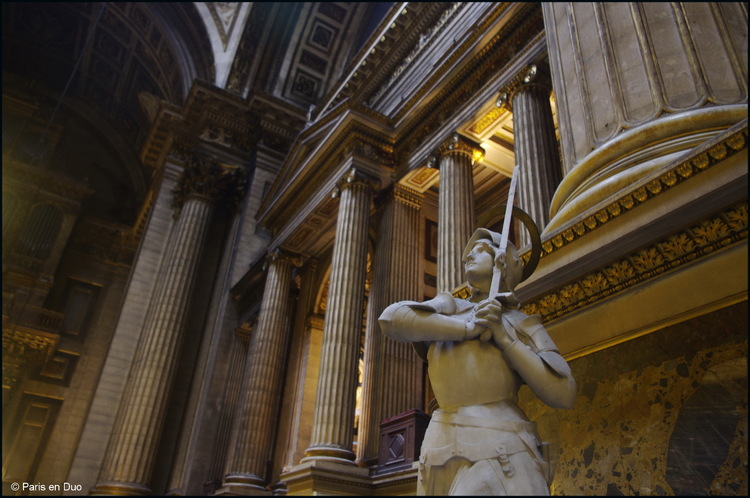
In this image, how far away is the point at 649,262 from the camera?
2406 mm

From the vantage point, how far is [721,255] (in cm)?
218

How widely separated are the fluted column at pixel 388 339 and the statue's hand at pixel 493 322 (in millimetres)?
7646

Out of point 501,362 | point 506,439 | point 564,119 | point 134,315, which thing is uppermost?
point 134,315

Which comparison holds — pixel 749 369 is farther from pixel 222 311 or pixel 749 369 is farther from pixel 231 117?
pixel 231 117

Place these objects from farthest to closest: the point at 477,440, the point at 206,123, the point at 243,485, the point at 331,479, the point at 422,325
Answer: the point at 206,123, the point at 243,485, the point at 331,479, the point at 422,325, the point at 477,440

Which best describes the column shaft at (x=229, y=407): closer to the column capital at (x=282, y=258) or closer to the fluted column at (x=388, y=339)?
the column capital at (x=282, y=258)

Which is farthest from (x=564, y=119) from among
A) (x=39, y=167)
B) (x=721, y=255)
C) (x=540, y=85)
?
(x=39, y=167)

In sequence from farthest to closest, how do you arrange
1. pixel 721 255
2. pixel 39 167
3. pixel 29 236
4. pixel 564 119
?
pixel 39 167 → pixel 29 236 → pixel 564 119 → pixel 721 255

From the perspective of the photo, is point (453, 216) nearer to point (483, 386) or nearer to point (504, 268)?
point (504, 268)

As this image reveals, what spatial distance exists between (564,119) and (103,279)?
2489cm

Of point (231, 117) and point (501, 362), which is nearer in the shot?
point (501, 362)

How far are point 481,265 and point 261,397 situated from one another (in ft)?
35.1

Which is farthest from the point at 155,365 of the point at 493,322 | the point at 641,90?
the point at 493,322

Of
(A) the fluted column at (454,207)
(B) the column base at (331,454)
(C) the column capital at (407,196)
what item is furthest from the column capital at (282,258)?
(B) the column base at (331,454)
